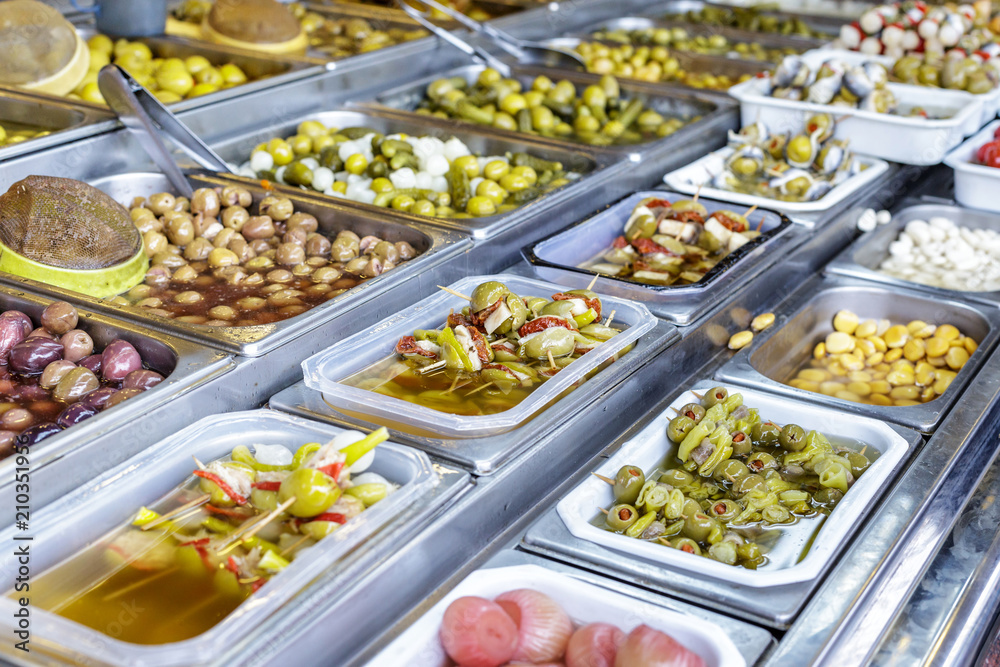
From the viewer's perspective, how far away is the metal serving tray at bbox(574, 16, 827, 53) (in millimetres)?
4043

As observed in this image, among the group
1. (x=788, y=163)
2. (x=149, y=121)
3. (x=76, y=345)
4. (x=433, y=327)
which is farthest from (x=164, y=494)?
(x=788, y=163)

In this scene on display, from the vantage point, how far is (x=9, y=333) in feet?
5.73

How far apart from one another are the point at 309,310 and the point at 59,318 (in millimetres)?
444

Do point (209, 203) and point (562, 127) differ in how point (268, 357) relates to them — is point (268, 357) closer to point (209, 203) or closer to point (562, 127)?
point (209, 203)

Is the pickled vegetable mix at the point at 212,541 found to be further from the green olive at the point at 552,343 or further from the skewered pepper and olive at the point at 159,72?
the skewered pepper and olive at the point at 159,72

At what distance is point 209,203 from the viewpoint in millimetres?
2352

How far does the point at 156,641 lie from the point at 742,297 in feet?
4.79

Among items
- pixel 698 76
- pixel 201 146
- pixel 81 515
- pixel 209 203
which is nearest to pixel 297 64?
pixel 201 146

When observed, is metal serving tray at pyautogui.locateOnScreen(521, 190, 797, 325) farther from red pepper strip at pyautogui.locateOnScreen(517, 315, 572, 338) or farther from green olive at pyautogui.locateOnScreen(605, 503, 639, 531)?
green olive at pyautogui.locateOnScreen(605, 503, 639, 531)

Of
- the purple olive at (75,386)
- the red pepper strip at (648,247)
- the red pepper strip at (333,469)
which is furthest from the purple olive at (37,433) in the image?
the red pepper strip at (648,247)

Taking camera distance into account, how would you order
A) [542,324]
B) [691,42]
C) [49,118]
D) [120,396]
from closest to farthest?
[120,396], [542,324], [49,118], [691,42]

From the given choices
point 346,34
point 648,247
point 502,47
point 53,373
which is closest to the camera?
point 53,373

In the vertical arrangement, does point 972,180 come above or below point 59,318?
below

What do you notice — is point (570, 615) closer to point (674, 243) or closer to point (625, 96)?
point (674, 243)
